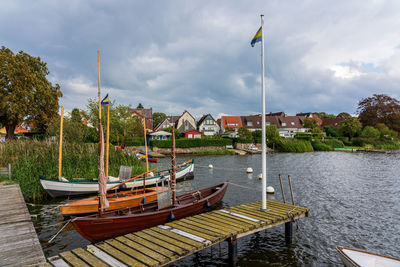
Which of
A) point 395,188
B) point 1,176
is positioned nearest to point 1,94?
point 1,176

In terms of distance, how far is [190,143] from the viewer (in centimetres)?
5484

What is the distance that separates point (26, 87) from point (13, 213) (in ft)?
117

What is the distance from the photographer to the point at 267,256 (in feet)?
29.8

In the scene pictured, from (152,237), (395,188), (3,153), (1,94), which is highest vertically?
(1,94)

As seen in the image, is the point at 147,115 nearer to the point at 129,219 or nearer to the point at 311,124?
the point at 311,124

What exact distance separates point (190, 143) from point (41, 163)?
38.9 m

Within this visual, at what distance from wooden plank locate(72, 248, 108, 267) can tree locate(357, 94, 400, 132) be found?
97012mm

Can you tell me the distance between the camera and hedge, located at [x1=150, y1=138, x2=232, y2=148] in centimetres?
5184

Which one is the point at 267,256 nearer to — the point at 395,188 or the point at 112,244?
the point at 112,244

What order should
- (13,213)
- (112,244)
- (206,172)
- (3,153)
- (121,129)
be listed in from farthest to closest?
(121,129), (206,172), (3,153), (13,213), (112,244)

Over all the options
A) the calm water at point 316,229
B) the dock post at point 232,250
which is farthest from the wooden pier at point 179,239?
the calm water at point 316,229

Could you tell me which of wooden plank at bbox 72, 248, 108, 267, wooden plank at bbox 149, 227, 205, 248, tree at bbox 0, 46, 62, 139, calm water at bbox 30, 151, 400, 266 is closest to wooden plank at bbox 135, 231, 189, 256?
wooden plank at bbox 149, 227, 205, 248

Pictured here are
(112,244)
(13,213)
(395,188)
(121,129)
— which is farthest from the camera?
(121,129)

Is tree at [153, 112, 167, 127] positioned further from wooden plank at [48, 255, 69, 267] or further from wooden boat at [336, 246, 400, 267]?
wooden boat at [336, 246, 400, 267]
